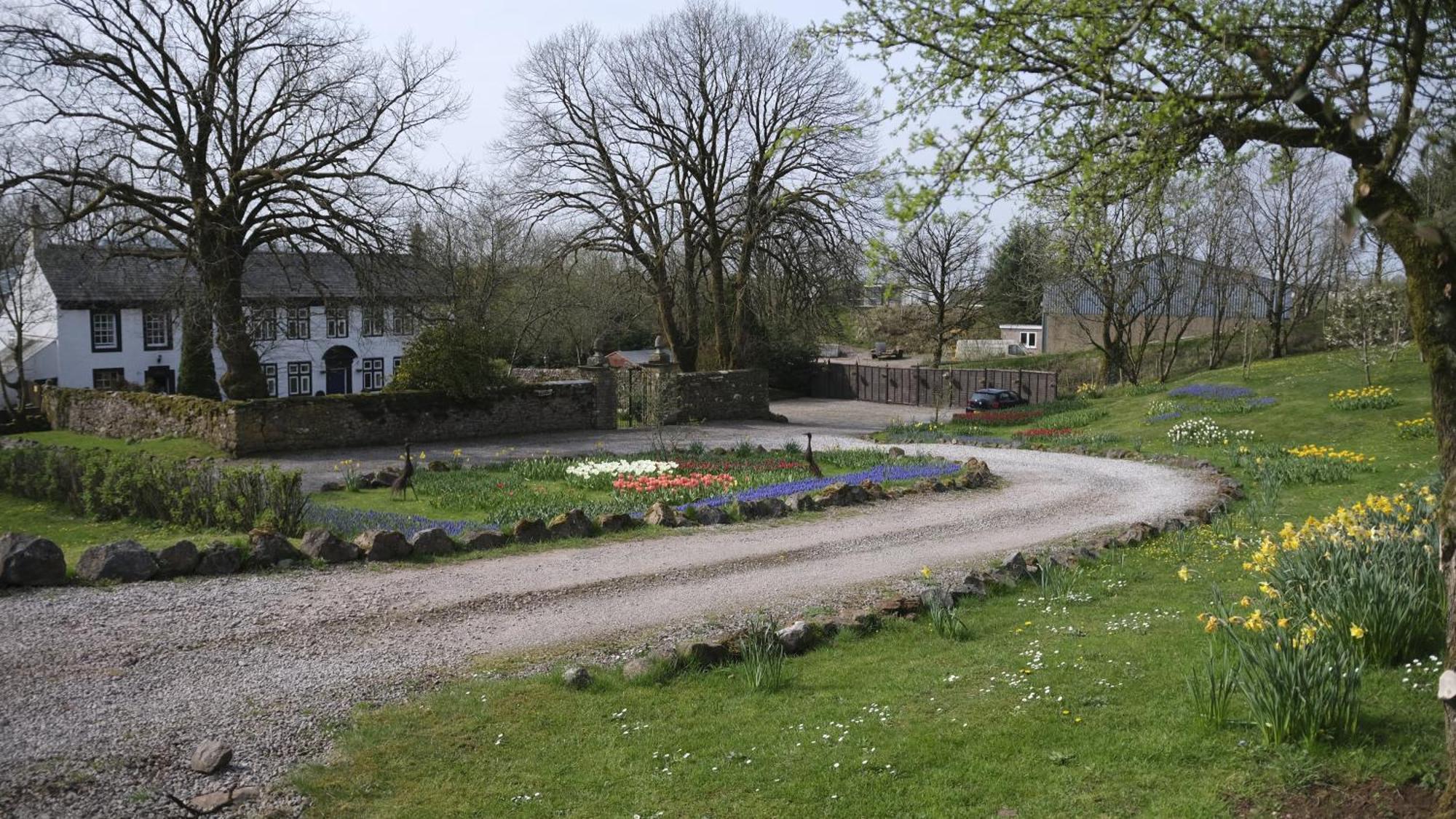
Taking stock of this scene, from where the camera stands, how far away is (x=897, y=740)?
19.1 feet

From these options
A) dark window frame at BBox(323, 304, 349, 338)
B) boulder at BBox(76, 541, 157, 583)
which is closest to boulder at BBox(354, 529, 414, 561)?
boulder at BBox(76, 541, 157, 583)

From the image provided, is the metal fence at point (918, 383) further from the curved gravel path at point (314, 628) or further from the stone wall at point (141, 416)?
the curved gravel path at point (314, 628)

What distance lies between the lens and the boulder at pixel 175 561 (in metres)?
10.1

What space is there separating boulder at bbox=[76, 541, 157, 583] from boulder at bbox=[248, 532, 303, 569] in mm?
940

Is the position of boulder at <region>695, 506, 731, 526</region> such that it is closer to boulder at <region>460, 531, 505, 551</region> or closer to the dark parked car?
boulder at <region>460, 531, 505, 551</region>

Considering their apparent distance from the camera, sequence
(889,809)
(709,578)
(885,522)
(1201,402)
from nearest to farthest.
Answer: (889,809), (709,578), (885,522), (1201,402)

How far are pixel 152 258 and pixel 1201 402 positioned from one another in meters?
29.1

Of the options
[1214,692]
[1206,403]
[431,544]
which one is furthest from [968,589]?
[1206,403]

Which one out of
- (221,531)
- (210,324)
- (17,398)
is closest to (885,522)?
(221,531)

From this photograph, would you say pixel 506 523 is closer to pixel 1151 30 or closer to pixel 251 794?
pixel 251 794

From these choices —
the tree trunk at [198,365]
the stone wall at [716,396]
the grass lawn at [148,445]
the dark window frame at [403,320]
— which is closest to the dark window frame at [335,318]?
the dark window frame at [403,320]

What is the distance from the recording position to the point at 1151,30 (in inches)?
280

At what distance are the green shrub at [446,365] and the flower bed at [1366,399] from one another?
21.4m

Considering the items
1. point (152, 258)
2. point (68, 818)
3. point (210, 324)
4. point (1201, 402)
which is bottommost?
point (68, 818)
